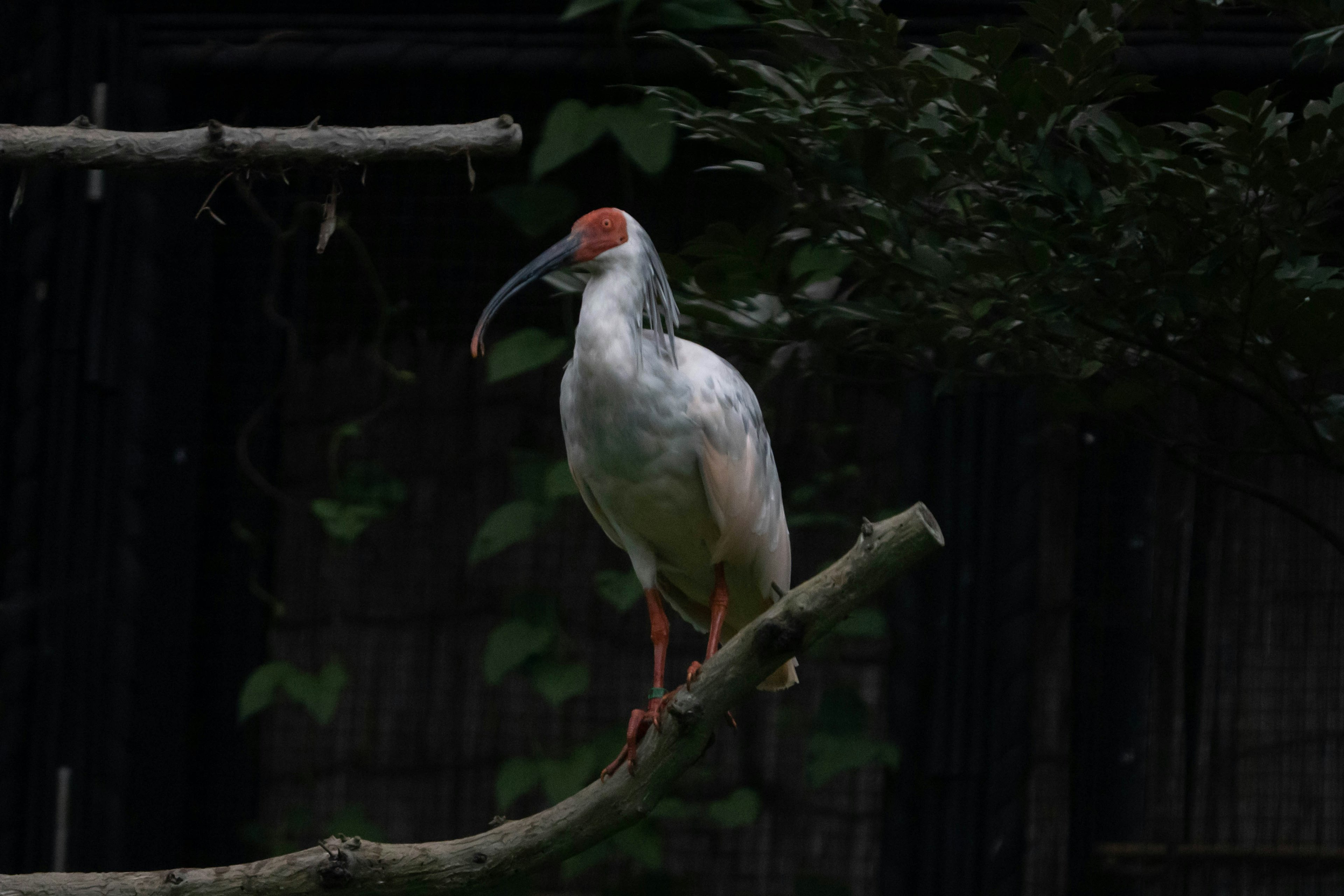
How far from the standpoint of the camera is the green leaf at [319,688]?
2898 mm

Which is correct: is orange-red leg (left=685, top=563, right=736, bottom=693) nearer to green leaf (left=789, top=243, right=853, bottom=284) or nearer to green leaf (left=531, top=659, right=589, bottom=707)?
green leaf (left=789, top=243, right=853, bottom=284)

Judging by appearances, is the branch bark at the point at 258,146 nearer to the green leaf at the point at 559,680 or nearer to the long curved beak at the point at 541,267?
the long curved beak at the point at 541,267

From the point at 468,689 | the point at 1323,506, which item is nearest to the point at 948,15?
the point at 1323,506

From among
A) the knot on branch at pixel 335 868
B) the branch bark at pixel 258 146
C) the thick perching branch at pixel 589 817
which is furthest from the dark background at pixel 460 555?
the knot on branch at pixel 335 868

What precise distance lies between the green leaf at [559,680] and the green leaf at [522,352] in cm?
59

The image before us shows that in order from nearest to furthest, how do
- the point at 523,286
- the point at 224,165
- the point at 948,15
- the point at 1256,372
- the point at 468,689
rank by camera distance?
the point at 224,165
the point at 1256,372
the point at 523,286
the point at 948,15
the point at 468,689

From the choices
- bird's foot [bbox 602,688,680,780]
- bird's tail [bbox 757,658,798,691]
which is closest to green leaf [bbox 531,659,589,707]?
bird's tail [bbox 757,658,798,691]

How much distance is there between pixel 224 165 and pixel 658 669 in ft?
3.03

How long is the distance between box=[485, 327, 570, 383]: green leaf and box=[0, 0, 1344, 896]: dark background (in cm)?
16

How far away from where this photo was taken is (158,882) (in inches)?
61.7

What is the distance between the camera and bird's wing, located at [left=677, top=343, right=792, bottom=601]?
6.13 ft

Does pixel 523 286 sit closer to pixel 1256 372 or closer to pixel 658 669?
pixel 658 669

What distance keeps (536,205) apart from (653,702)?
133 centimetres

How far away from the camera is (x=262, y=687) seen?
2885 mm
